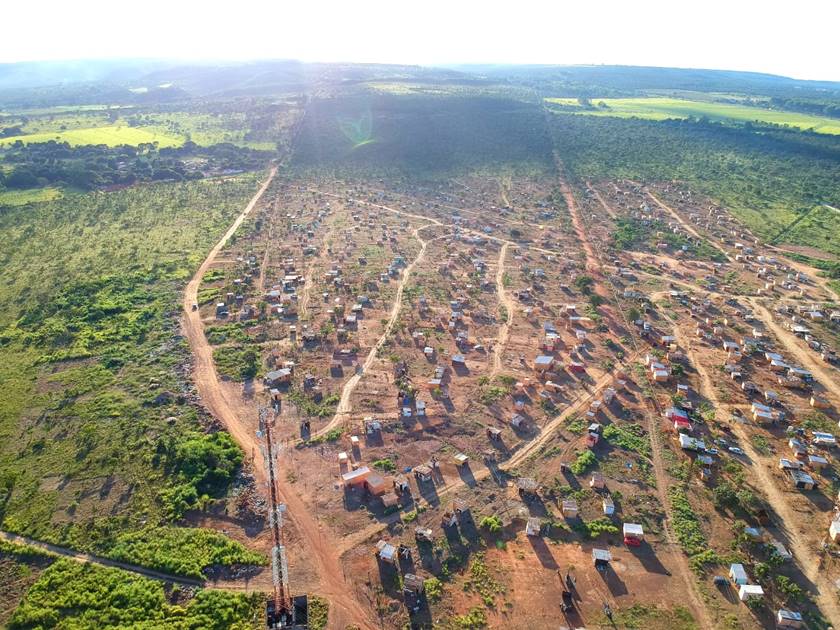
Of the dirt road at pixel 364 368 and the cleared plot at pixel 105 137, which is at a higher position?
the cleared plot at pixel 105 137

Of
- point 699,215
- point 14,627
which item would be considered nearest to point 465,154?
point 699,215

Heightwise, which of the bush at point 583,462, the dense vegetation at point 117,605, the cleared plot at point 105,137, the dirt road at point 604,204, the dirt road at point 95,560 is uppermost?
the cleared plot at point 105,137

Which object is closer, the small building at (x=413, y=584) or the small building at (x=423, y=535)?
the small building at (x=413, y=584)

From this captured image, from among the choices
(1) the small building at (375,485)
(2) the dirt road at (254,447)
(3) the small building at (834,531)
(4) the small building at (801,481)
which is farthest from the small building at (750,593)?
(1) the small building at (375,485)

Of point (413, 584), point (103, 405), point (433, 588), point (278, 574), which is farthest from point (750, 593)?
point (103, 405)

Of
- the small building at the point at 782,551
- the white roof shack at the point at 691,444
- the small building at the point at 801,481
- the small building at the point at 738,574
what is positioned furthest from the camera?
the white roof shack at the point at 691,444

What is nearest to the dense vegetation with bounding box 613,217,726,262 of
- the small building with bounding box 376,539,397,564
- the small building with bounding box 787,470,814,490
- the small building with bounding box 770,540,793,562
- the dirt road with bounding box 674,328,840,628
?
the dirt road with bounding box 674,328,840,628

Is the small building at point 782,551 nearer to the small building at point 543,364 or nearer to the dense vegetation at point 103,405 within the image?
the small building at point 543,364
